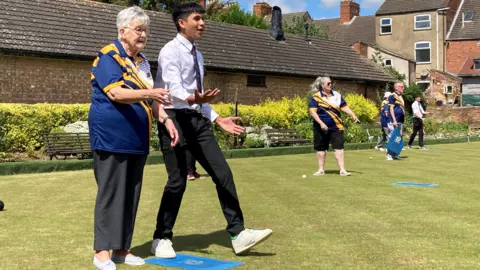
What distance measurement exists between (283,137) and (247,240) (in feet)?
59.0

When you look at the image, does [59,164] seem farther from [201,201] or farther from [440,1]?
[440,1]

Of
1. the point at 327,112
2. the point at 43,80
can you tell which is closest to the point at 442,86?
the point at 43,80

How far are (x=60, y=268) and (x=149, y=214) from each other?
2843 mm

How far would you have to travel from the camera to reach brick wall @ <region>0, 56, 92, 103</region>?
20.5 meters

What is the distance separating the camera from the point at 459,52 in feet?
175

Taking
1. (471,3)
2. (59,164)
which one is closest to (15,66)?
(59,164)

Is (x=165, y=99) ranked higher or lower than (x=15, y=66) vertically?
lower

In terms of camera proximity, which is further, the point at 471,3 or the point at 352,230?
the point at 471,3

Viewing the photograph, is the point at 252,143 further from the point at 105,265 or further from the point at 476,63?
the point at 476,63

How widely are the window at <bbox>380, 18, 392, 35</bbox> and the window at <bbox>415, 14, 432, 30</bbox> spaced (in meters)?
2.54

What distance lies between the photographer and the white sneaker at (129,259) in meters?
5.02

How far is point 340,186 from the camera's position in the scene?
10.2 metres

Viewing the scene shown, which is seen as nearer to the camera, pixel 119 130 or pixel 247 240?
pixel 119 130

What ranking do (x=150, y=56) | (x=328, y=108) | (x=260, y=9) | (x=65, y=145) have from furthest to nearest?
(x=260, y=9), (x=150, y=56), (x=65, y=145), (x=328, y=108)
